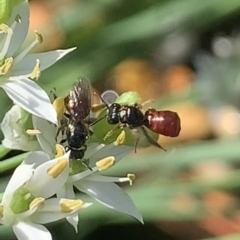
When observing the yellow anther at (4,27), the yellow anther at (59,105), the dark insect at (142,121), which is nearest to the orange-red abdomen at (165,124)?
the dark insect at (142,121)

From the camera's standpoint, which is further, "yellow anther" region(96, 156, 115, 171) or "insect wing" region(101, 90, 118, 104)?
"insect wing" region(101, 90, 118, 104)

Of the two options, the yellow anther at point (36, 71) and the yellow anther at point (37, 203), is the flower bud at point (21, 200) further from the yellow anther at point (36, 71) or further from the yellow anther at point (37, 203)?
the yellow anther at point (36, 71)

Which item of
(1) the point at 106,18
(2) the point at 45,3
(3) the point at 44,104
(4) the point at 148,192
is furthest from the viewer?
(2) the point at 45,3

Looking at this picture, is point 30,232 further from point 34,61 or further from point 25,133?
point 34,61

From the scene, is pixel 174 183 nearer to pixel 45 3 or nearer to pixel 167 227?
pixel 167 227

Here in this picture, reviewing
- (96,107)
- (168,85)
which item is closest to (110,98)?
(96,107)

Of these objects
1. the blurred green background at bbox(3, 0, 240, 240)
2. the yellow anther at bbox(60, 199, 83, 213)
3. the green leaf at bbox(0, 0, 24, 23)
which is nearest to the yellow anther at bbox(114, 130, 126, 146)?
the yellow anther at bbox(60, 199, 83, 213)

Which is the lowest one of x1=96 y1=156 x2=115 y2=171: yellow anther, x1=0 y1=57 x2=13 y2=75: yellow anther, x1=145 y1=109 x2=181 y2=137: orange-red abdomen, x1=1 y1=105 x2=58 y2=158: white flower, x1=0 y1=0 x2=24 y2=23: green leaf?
x1=96 y1=156 x2=115 y2=171: yellow anther

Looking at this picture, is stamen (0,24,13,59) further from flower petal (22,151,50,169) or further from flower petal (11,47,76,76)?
flower petal (22,151,50,169)

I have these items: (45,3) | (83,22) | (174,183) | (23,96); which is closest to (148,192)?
(174,183)
